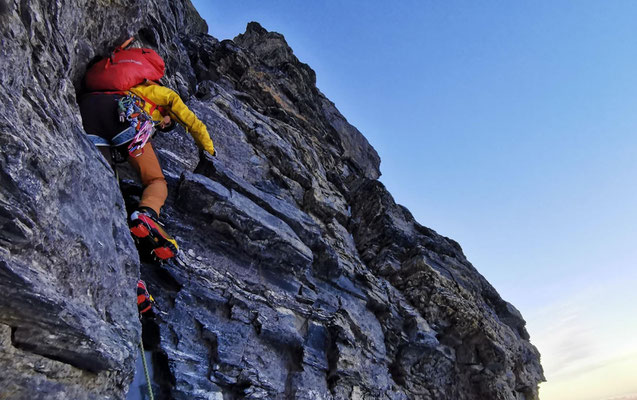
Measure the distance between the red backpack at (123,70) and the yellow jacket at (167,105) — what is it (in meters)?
0.18

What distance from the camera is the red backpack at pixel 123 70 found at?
283 inches

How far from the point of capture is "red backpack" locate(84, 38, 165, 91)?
23.6ft

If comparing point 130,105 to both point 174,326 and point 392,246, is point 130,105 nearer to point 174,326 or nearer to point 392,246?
point 174,326

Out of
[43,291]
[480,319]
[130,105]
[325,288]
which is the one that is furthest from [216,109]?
[480,319]

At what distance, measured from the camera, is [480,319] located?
13250 mm

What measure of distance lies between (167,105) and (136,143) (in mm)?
1346

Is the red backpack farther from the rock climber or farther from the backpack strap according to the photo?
the backpack strap

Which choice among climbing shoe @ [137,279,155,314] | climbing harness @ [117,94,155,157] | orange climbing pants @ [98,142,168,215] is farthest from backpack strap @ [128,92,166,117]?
climbing shoe @ [137,279,155,314]

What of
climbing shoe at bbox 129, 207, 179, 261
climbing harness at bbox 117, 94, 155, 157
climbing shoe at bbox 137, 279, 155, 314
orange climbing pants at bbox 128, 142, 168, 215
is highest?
climbing harness at bbox 117, 94, 155, 157

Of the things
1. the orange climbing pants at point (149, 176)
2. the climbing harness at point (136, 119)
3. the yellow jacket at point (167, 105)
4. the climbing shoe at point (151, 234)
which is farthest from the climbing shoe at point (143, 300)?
the yellow jacket at point (167, 105)

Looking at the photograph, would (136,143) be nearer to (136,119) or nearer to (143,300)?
(136,119)

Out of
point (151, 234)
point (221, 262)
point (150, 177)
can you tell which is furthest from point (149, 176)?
point (221, 262)

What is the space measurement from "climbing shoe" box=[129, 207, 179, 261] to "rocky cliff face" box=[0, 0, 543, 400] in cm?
56

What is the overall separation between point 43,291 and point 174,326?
3.50 m
